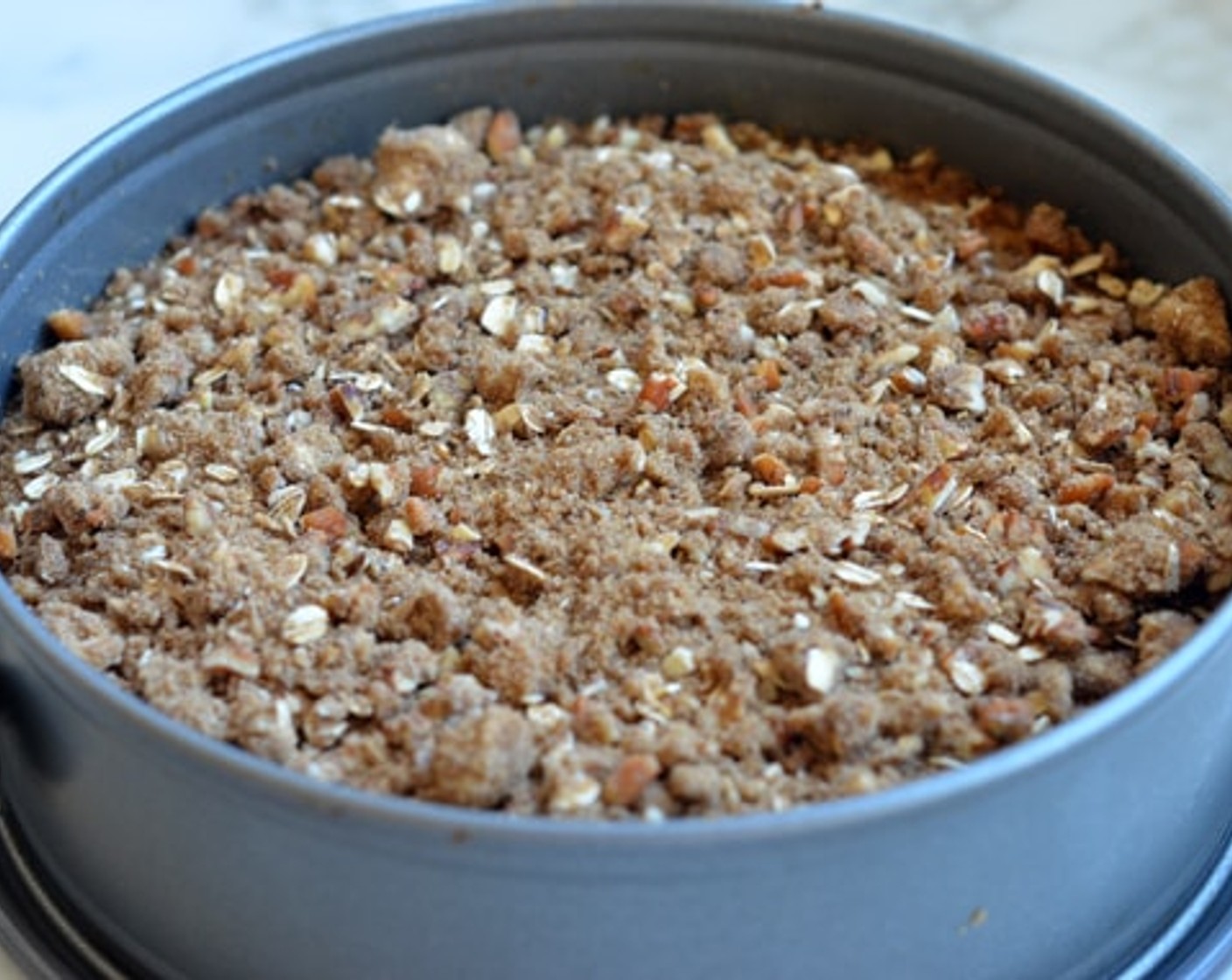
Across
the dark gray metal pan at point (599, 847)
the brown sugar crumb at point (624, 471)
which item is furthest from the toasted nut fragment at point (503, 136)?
the dark gray metal pan at point (599, 847)

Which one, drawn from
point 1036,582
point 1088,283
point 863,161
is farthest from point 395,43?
point 1036,582

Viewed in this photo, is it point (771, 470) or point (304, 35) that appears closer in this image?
point (771, 470)

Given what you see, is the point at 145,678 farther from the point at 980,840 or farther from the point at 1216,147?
the point at 1216,147

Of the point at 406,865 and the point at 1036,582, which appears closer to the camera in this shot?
the point at 406,865

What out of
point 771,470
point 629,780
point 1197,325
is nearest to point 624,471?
point 771,470

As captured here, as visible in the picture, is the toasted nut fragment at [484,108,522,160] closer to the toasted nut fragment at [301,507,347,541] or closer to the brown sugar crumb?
the brown sugar crumb

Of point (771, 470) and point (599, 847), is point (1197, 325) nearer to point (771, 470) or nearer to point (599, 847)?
point (771, 470)

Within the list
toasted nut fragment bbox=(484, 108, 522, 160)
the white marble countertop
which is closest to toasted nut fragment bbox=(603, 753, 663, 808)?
toasted nut fragment bbox=(484, 108, 522, 160)
